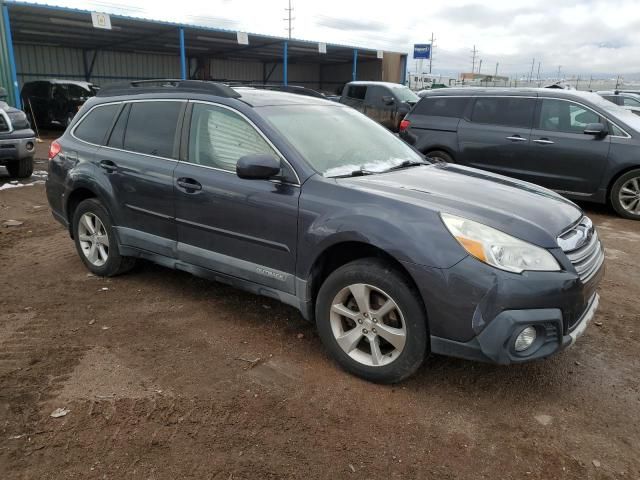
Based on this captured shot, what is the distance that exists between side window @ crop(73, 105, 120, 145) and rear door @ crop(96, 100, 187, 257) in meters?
0.13

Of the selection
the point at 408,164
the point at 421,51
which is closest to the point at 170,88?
the point at 408,164

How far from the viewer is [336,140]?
147 inches

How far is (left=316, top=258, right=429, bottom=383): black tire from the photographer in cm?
280

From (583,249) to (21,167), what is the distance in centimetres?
956

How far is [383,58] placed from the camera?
32375 millimetres

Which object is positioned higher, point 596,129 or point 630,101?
point 630,101

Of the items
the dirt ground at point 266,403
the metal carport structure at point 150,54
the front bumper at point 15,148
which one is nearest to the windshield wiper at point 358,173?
the dirt ground at point 266,403

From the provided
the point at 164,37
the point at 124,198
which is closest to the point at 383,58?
the point at 164,37

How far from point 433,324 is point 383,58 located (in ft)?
105

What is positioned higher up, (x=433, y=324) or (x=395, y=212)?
(x=395, y=212)

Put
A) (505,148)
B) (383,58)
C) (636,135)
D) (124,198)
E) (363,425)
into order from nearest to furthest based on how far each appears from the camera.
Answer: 1. (363,425)
2. (124,198)
3. (636,135)
4. (505,148)
5. (383,58)

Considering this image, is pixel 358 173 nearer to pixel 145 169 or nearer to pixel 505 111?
pixel 145 169

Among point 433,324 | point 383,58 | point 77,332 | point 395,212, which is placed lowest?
point 77,332

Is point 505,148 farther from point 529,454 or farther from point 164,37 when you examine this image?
point 164,37
